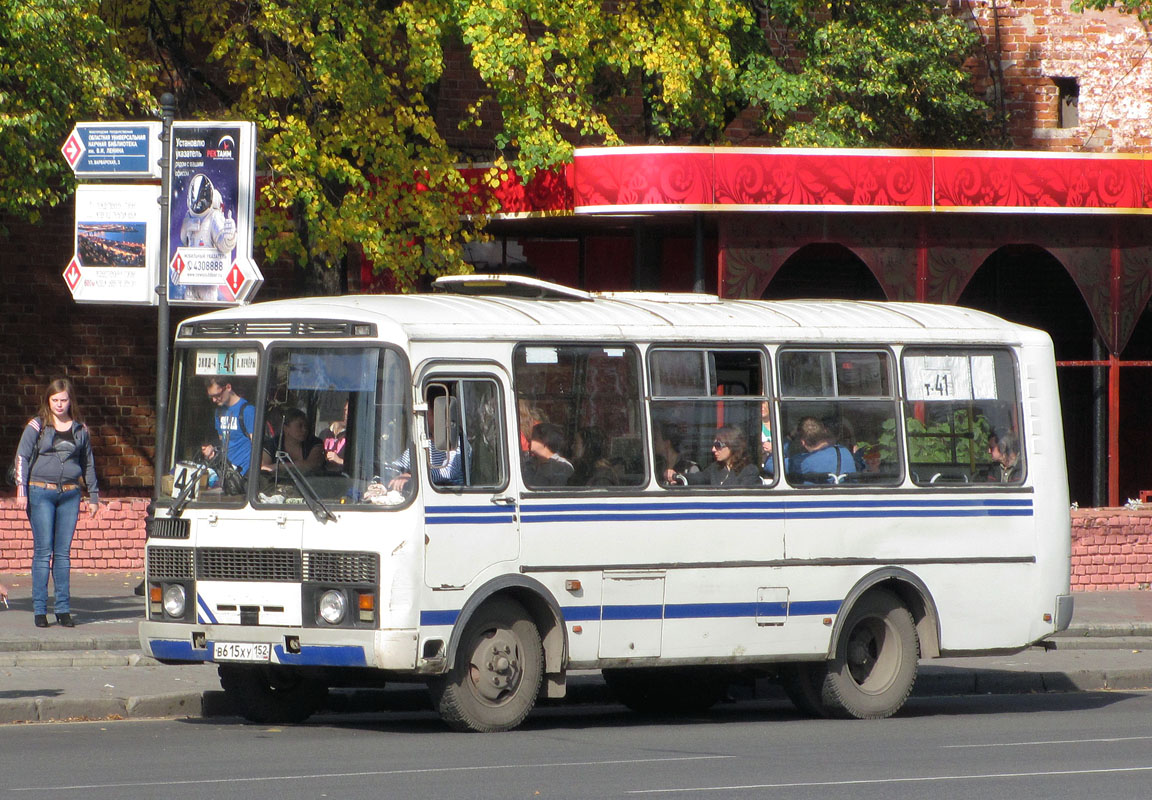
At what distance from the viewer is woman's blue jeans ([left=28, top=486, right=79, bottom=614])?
14.7m

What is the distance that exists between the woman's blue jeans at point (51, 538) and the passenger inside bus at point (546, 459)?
5255mm

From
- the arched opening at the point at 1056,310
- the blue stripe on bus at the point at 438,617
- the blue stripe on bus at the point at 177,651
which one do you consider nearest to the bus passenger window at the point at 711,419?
the blue stripe on bus at the point at 438,617

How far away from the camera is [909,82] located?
2475 cm

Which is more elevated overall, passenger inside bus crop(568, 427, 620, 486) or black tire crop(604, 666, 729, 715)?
passenger inside bus crop(568, 427, 620, 486)

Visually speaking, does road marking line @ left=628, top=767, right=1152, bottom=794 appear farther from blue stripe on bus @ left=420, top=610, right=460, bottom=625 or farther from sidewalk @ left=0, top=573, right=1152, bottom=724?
sidewalk @ left=0, top=573, right=1152, bottom=724

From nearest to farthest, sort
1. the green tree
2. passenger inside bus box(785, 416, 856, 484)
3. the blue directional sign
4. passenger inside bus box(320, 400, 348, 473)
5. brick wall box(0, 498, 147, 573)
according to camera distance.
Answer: passenger inside bus box(320, 400, 348, 473)
passenger inside bus box(785, 416, 856, 484)
the blue directional sign
brick wall box(0, 498, 147, 573)
the green tree

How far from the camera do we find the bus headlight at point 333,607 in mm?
10219

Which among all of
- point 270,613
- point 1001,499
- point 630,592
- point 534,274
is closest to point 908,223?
point 534,274

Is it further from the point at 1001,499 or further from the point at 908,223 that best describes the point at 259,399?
the point at 908,223

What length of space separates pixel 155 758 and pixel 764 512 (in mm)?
4043

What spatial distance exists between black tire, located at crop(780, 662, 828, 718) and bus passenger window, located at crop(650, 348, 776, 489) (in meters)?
1.30

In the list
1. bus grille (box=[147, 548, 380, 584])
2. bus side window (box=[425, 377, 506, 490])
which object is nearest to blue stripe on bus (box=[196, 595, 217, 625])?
bus grille (box=[147, 548, 380, 584])

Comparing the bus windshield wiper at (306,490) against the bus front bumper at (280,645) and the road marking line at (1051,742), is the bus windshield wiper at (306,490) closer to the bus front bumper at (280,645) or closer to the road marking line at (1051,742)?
the bus front bumper at (280,645)

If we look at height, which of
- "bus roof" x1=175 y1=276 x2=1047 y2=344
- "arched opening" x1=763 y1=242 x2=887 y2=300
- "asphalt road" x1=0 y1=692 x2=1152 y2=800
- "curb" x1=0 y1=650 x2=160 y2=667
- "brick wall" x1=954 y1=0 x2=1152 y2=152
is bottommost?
"asphalt road" x1=0 y1=692 x2=1152 y2=800
